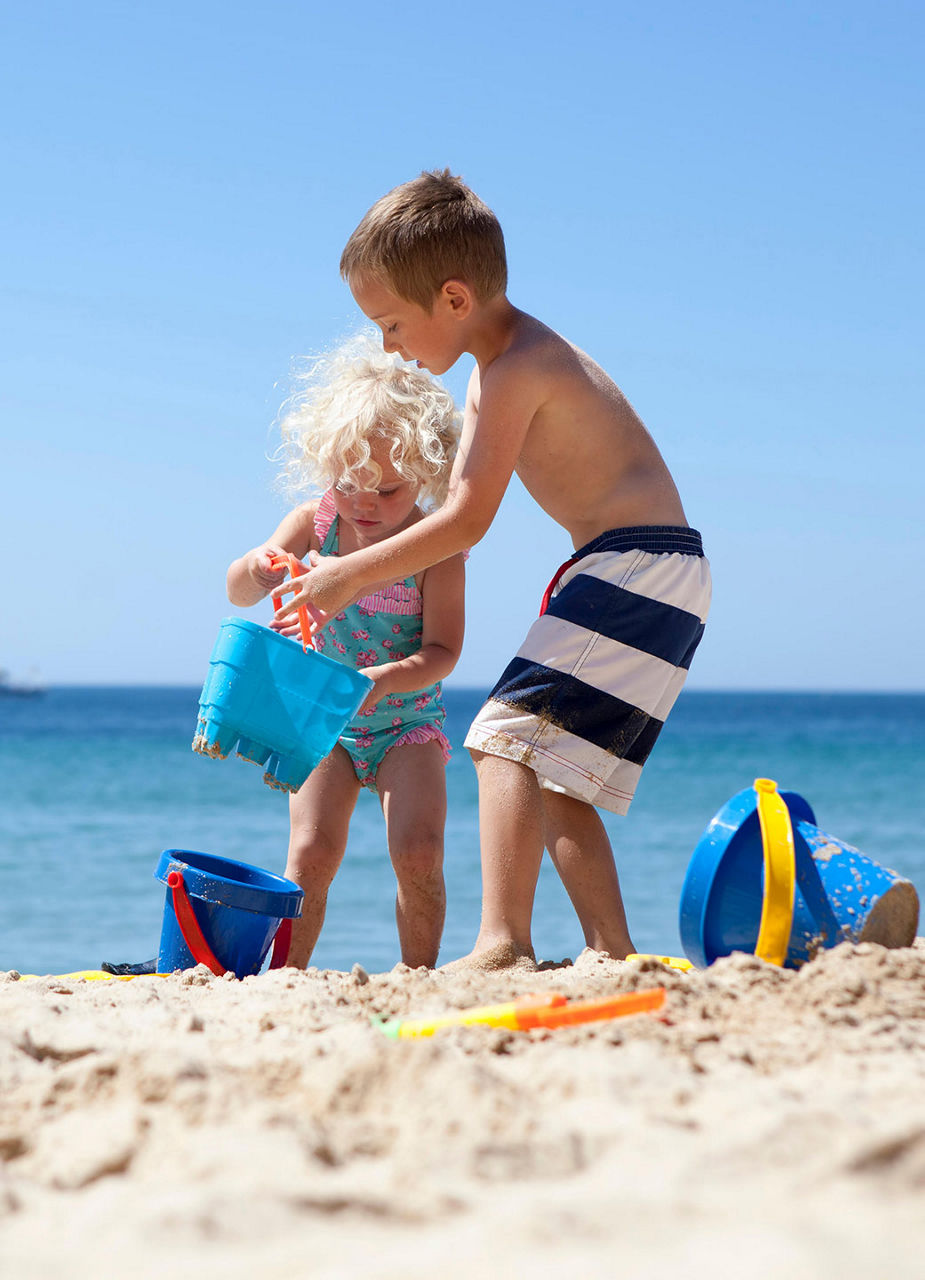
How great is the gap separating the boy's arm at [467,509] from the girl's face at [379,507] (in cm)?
70

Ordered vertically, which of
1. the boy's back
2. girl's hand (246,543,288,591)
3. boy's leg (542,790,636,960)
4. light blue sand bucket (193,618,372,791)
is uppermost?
the boy's back

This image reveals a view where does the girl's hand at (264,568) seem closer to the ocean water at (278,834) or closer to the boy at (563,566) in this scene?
the boy at (563,566)

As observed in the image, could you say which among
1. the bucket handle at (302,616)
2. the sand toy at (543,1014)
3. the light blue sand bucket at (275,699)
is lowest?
the sand toy at (543,1014)

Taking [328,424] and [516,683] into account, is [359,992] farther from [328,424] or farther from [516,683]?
[328,424]

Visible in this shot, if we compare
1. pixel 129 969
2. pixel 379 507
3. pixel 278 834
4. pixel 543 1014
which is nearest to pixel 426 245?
pixel 379 507

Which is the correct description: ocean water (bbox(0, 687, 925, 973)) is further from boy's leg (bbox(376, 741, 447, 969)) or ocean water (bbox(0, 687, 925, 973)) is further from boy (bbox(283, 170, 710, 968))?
boy (bbox(283, 170, 710, 968))

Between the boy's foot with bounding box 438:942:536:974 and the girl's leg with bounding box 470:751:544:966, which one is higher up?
the girl's leg with bounding box 470:751:544:966

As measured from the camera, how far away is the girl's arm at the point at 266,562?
2.81 metres

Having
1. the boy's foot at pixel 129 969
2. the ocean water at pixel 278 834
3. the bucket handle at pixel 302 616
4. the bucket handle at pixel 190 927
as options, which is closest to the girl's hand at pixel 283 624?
the bucket handle at pixel 302 616

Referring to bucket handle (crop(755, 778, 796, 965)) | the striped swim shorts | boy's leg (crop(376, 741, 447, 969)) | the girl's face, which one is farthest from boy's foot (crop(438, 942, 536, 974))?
the girl's face

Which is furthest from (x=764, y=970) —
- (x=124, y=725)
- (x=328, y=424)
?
(x=124, y=725)

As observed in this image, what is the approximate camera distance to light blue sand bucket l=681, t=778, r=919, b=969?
6.29 feet

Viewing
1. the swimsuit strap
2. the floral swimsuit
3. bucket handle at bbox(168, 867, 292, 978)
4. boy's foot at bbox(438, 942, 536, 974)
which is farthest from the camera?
the swimsuit strap

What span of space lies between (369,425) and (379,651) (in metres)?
0.60
